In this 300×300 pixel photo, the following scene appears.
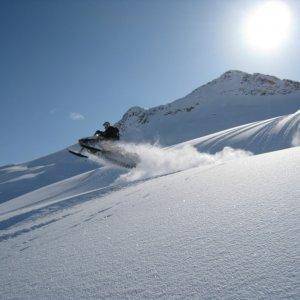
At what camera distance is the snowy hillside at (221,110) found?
51.9m

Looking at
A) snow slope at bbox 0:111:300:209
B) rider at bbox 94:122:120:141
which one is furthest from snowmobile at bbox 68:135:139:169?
snow slope at bbox 0:111:300:209

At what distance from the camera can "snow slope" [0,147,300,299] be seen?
2.72m

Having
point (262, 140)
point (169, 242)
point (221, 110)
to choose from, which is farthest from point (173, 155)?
point (221, 110)

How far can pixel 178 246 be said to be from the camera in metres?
3.57

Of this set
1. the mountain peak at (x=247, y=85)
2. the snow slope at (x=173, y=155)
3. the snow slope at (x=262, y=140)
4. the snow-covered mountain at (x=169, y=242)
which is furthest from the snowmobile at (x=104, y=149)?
the mountain peak at (x=247, y=85)

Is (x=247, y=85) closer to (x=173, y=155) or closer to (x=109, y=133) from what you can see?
(x=109, y=133)

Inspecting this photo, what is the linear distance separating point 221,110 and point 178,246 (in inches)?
2332

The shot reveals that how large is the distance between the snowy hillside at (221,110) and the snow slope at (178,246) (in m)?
40.4

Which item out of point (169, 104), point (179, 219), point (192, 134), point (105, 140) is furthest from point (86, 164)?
point (169, 104)

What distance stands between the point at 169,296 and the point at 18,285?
1566 mm

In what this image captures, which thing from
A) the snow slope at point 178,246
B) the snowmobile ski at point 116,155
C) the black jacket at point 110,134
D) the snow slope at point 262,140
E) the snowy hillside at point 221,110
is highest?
the snowy hillside at point 221,110

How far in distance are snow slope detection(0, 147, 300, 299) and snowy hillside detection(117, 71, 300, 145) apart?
132 feet

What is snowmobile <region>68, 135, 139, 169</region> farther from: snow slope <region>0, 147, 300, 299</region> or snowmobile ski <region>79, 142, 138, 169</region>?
snow slope <region>0, 147, 300, 299</region>

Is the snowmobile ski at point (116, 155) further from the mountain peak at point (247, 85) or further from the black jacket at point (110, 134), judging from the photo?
the mountain peak at point (247, 85)
